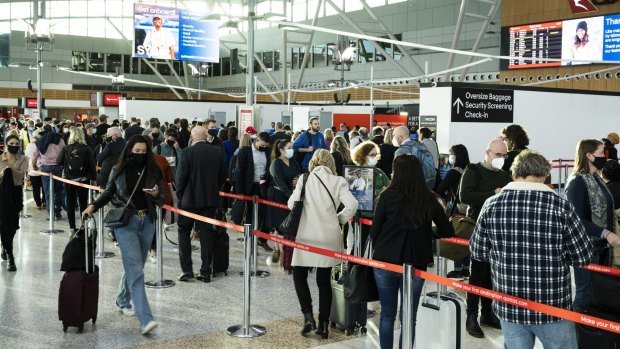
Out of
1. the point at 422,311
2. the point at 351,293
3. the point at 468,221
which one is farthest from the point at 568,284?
the point at 468,221

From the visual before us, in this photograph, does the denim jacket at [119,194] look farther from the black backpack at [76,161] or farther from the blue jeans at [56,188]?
the blue jeans at [56,188]

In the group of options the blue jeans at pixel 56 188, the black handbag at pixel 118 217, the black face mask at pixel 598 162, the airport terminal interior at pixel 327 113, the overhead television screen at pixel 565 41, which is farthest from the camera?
the overhead television screen at pixel 565 41

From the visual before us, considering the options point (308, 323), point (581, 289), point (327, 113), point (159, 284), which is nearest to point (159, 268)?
point (159, 284)

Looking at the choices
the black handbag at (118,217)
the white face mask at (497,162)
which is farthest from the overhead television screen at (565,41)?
the black handbag at (118,217)

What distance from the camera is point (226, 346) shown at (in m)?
5.86

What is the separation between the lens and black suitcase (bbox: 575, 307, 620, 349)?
4547 millimetres

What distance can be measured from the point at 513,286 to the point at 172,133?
7820 mm

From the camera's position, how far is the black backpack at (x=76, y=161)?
36.7 feet

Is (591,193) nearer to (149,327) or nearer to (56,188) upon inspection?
(149,327)

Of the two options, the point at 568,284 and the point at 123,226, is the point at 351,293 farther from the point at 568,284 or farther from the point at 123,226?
the point at 123,226

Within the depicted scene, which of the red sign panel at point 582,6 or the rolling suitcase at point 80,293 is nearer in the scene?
the rolling suitcase at point 80,293

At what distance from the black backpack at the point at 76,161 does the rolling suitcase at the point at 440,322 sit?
25.4 ft

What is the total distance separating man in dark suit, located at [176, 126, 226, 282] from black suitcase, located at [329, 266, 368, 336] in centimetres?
245

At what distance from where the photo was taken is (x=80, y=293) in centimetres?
617
